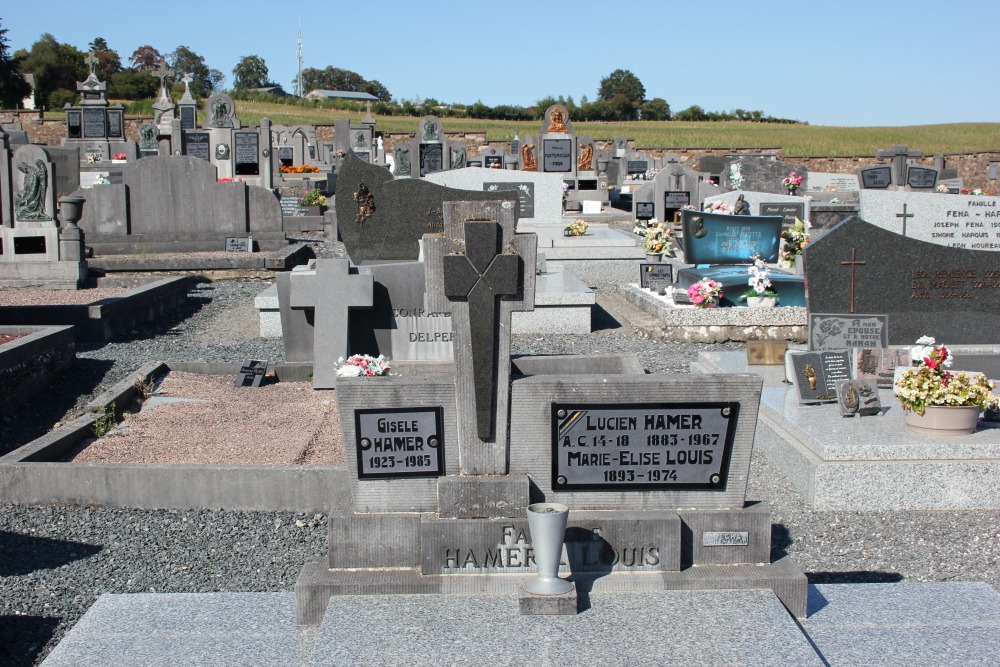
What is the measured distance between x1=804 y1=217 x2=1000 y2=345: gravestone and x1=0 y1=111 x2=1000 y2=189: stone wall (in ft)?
125

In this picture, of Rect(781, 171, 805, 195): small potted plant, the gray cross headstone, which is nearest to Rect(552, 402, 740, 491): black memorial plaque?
the gray cross headstone

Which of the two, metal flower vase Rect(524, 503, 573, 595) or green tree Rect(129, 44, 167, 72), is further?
green tree Rect(129, 44, 167, 72)

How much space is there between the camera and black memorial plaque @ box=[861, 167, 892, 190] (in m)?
24.7

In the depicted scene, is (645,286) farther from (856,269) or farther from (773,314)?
(856,269)

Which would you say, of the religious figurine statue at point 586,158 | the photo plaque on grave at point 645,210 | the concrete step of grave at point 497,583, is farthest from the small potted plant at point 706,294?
the religious figurine statue at point 586,158

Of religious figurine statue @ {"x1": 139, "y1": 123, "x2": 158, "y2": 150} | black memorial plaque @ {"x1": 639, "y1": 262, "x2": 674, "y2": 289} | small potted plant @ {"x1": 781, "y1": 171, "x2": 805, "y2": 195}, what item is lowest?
black memorial plaque @ {"x1": 639, "y1": 262, "x2": 674, "y2": 289}

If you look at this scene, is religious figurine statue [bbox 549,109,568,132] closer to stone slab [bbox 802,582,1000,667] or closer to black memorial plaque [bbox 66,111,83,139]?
black memorial plaque [bbox 66,111,83,139]

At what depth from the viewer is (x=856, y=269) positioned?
9.10m

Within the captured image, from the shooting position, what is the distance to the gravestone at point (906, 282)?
9.08 metres

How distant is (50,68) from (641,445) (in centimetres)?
6955

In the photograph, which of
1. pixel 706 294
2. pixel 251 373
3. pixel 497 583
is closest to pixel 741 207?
pixel 706 294

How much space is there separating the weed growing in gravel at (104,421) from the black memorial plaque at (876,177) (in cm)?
2144

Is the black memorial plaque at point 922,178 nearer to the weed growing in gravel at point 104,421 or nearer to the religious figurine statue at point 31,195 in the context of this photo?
the religious figurine statue at point 31,195

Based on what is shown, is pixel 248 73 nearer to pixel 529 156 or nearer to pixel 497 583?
pixel 529 156
